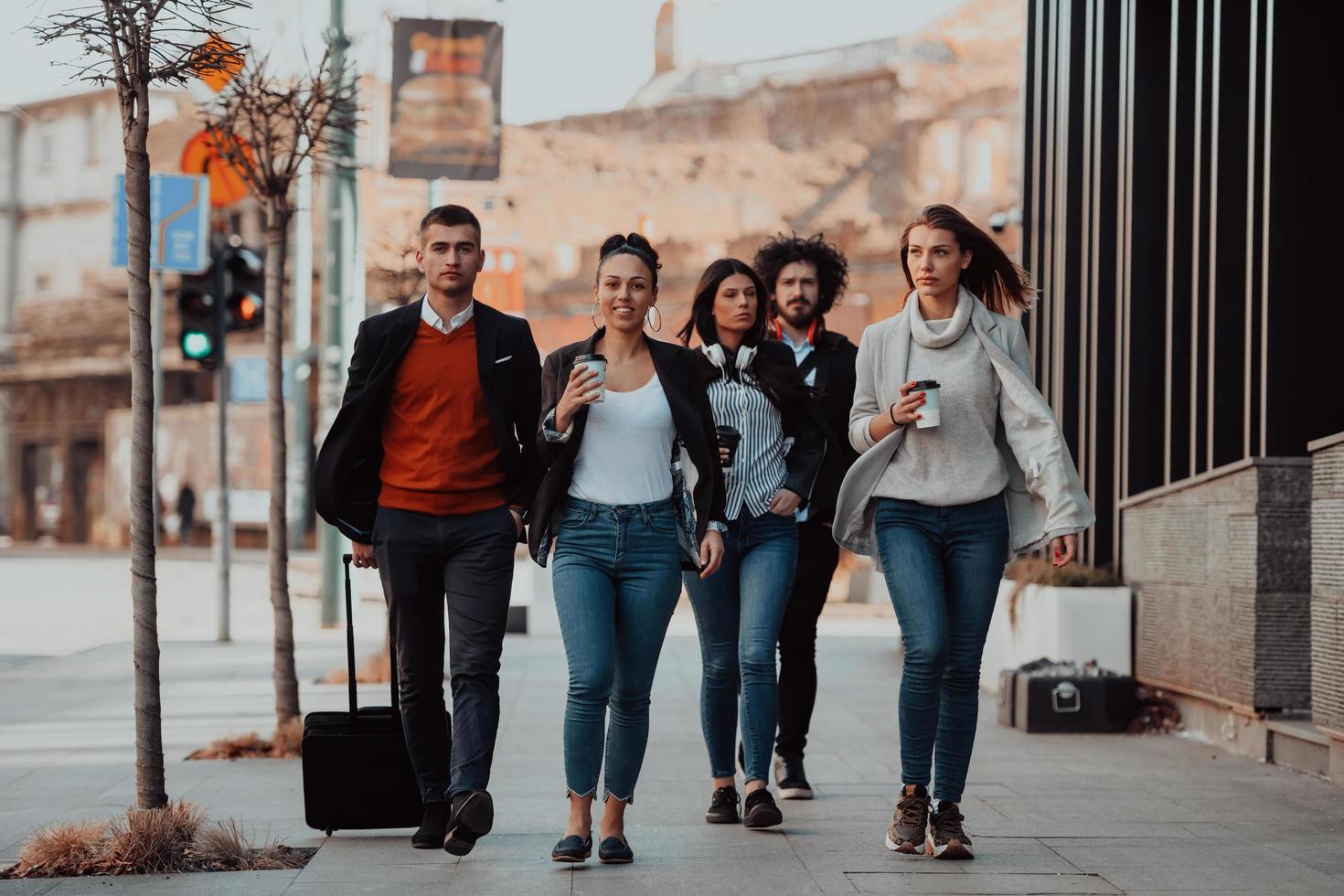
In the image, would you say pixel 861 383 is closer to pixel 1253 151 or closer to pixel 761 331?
pixel 761 331

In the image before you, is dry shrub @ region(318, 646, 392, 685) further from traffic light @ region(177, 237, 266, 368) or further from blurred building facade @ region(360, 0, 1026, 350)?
blurred building facade @ region(360, 0, 1026, 350)

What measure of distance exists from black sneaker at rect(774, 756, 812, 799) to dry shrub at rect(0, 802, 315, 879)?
2085mm

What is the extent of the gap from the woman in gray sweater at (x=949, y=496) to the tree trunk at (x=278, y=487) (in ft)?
12.7

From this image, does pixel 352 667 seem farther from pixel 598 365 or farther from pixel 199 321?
pixel 199 321

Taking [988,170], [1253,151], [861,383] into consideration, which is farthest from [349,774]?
[988,170]

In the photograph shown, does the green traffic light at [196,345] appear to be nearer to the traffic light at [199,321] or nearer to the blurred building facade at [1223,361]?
the traffic light at [199,321]

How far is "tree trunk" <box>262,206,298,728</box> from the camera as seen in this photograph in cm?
879

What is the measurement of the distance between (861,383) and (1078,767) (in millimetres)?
2860

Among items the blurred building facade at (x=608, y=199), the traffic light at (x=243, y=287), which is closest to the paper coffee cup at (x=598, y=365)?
the traffic light at (x=243, y=287)

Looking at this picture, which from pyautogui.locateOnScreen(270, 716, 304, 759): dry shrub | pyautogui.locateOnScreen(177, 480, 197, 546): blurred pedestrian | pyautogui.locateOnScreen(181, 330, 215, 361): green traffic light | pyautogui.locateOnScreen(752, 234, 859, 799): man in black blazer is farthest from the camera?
pyautogui.locateOnScreen(177, 480, 197, 546): blurred pedestrian

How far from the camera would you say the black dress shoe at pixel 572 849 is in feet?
17.7

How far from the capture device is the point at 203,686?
480 inches

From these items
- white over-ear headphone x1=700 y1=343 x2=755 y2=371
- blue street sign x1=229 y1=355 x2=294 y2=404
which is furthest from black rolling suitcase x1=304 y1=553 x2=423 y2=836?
blue street sign x1=229 y1=355 x2=294 y2=404

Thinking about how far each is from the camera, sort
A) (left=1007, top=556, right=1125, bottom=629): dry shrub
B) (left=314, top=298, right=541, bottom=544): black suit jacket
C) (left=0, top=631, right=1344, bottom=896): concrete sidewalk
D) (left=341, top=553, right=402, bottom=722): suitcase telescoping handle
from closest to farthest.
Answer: (left=0, top=631, right=1344, bottom=896): concrete sidewalk, (left=314, top=298, right=541, bottom=544): black suit jacket, (left=341, top=553, right=402, bottom=722): suitcase telescoping handle, (left=1007, top=556, right=1125, bottom=629): dry shrub
